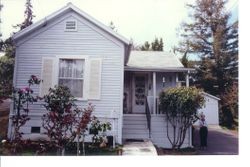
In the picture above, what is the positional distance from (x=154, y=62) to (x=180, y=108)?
3.01 metres

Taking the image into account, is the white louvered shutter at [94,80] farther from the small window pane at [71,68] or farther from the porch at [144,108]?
the porch at [144,108]

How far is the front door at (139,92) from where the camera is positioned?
1223cm

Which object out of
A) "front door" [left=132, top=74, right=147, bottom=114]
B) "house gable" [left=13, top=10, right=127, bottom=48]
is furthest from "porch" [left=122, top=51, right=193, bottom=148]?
"house gable" [left=13, top=10, right=127, bottom=48]

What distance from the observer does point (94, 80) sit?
30.0 feet

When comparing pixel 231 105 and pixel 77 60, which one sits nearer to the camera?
pixel 77 60

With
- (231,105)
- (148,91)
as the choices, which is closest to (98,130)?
(148,91)

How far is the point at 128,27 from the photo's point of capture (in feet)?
25.9

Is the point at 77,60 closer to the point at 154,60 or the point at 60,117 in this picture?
the point at 60,117

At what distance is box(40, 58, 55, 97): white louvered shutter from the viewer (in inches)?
355

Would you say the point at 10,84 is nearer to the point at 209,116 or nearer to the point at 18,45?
the point at 18,45

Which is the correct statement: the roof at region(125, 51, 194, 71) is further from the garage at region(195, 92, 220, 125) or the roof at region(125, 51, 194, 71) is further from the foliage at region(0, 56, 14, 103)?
the garage at region(195, 92, 220, 125)

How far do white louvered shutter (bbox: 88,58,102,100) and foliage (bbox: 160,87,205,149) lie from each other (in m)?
2.26

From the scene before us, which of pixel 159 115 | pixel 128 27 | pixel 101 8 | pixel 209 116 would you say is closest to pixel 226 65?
pixel 209 116
